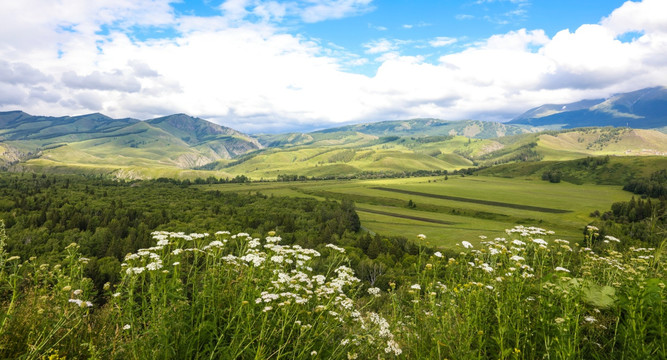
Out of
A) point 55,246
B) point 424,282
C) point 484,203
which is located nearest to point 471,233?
point 484,203

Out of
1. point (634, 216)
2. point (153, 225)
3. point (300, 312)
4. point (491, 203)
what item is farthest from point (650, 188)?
point (153, 225)

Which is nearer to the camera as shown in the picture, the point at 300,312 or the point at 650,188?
the point at 300,312

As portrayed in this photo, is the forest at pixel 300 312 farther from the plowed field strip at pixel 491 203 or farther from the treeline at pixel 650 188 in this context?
the treeline at pixel 650 188

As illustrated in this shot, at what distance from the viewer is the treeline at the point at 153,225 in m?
70.2

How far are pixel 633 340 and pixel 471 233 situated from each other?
99.1 meters

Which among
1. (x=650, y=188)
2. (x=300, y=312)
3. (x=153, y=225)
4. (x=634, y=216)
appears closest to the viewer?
(x=300, y=312)

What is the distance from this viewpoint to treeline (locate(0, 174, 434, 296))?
7025 centimetres

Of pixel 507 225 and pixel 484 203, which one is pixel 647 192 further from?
pixel 507 225

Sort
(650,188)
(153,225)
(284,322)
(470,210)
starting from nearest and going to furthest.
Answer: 1. (284,322)
2. (153,225)
3. (470,210)
4. (650,188)

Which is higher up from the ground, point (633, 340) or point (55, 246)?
point (633, 340)

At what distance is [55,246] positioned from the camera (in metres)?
75.9

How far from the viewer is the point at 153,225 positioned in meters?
105

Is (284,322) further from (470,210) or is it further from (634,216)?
(470,210)

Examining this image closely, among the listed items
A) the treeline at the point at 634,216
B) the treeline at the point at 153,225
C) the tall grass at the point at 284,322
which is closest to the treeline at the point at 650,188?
the treeline at the point at 634,216
